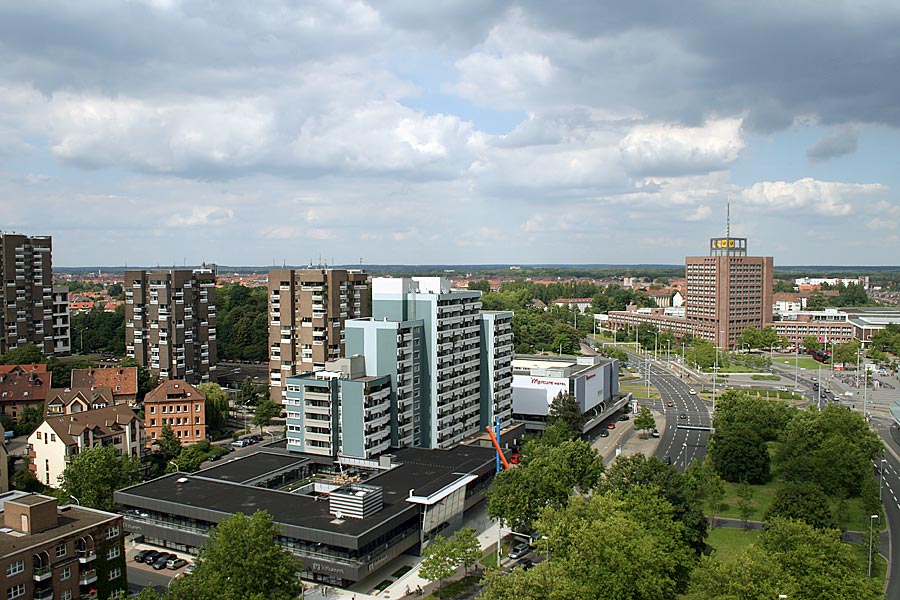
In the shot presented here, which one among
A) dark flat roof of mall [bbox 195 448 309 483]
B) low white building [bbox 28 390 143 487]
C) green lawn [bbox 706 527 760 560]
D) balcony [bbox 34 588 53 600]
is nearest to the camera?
balcony [bbox 34 588 53 600]

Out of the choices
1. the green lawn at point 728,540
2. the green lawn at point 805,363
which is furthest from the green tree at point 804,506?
the green lawn at point 805,363

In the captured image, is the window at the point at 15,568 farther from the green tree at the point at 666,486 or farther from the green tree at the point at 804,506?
the green tree at the point at 804,506

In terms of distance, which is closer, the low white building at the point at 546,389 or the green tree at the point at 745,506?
the green tree at the point at 745,506

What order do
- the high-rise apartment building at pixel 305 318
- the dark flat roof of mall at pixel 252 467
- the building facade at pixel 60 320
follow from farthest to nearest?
the building facade at pixel 60 320, the high-rise apartment building at pixel 305 318, the dark flat roof of mall at pixel 252 467

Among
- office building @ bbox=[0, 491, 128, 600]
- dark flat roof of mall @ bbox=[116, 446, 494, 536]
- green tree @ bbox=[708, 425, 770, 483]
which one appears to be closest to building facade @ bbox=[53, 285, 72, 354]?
→ dark flat roof of mall @ bbox=[116, 446, 494, 536]

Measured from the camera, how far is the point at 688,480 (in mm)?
44938

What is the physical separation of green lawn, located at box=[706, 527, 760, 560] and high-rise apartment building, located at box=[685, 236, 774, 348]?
98.5m

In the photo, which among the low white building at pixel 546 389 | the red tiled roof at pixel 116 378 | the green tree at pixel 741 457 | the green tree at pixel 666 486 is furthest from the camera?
the low white building at pixel 546 389

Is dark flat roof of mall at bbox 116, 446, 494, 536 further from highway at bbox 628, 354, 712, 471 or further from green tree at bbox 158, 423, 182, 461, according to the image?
highway at bbox 628, 354, 712, 471

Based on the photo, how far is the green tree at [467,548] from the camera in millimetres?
38500

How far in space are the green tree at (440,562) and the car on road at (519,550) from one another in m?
5.93

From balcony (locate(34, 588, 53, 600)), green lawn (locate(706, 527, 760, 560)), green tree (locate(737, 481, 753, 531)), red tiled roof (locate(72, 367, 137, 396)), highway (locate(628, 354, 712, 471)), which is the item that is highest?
red tiled roof (locate(72, 367, 137, 396))

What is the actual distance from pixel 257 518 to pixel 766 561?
22.1 meters

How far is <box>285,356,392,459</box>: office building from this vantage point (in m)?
51.7
